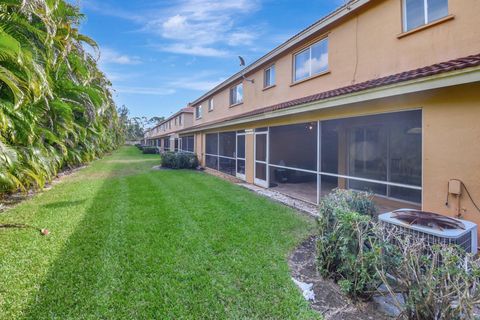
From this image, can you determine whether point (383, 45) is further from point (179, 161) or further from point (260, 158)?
point (179, 161)

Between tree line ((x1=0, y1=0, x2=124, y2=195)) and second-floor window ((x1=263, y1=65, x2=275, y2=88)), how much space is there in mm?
7871

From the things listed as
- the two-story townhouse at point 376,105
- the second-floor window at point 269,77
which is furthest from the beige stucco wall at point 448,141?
the second-floor window at point 269,77

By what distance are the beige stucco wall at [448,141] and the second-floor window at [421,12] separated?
2.26 meters

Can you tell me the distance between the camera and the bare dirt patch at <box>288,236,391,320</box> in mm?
2982

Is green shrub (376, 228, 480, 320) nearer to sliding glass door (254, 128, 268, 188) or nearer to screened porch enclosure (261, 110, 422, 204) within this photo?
screened porch enclosure (261, 110, 422, 204)

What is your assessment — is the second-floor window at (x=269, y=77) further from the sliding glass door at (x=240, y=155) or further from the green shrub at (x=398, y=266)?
Answer: the green shrub at (x=398, y=266)

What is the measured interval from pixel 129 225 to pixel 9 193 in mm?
5905

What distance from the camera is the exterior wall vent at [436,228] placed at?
322 cm

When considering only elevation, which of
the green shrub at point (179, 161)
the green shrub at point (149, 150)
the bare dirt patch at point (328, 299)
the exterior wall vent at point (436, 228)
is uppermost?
the green shrub at point (149, 150)

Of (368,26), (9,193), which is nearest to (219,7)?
(368,26)

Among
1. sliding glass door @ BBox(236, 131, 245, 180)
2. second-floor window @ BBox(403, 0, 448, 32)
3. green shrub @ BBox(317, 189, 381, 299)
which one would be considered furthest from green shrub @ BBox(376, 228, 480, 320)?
sliding glass door @ BBox(236, 131, 245, 180)

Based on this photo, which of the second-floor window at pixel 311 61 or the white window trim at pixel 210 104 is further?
the white window trim at pixel 210 104

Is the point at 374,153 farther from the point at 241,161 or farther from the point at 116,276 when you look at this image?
the point at 116,276

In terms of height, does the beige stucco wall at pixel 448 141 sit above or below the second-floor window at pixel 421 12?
below
